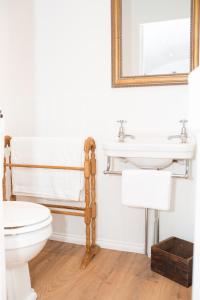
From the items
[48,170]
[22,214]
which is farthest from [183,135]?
[22,214]

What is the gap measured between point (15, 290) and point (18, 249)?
0.26 meters

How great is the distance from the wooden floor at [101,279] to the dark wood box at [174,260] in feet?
0.13

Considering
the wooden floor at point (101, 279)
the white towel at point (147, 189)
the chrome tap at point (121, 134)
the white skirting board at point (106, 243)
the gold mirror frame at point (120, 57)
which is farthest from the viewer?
the white skirting board at point (106, 243)

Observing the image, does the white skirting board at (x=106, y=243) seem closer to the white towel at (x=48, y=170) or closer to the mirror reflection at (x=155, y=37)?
the white towel at (x=48, y=170)

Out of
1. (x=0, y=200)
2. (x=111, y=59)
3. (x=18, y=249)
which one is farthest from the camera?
(x=111, y=59)

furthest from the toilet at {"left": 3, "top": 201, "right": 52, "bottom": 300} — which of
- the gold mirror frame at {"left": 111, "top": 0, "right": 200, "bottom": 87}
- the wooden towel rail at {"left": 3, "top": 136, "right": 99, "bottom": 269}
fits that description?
the gold mirror frame at {"left": 111, "top": 0, "right": 200, "bottom": 87}

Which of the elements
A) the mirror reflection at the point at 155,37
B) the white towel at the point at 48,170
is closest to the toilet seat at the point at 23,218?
the white towel at the point at 48,170

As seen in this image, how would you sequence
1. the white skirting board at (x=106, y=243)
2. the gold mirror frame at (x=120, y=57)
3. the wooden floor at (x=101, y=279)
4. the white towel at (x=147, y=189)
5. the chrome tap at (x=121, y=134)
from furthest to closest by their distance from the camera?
the white skirting board at (x=106, y=243) → the chrome tap at (x=121, y=134) → the gold mirror frame at (x=120, y=57) → the white towel at (x=147, y=189) → the wooden floor at (x=101, y=279)

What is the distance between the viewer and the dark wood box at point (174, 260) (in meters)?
1.50

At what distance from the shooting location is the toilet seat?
3.99 feet

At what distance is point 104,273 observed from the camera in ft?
5.45

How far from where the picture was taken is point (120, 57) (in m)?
1.86

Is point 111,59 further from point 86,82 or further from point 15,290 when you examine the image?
point 15,290

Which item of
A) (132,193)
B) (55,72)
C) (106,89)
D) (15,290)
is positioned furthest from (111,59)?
(15,290)
